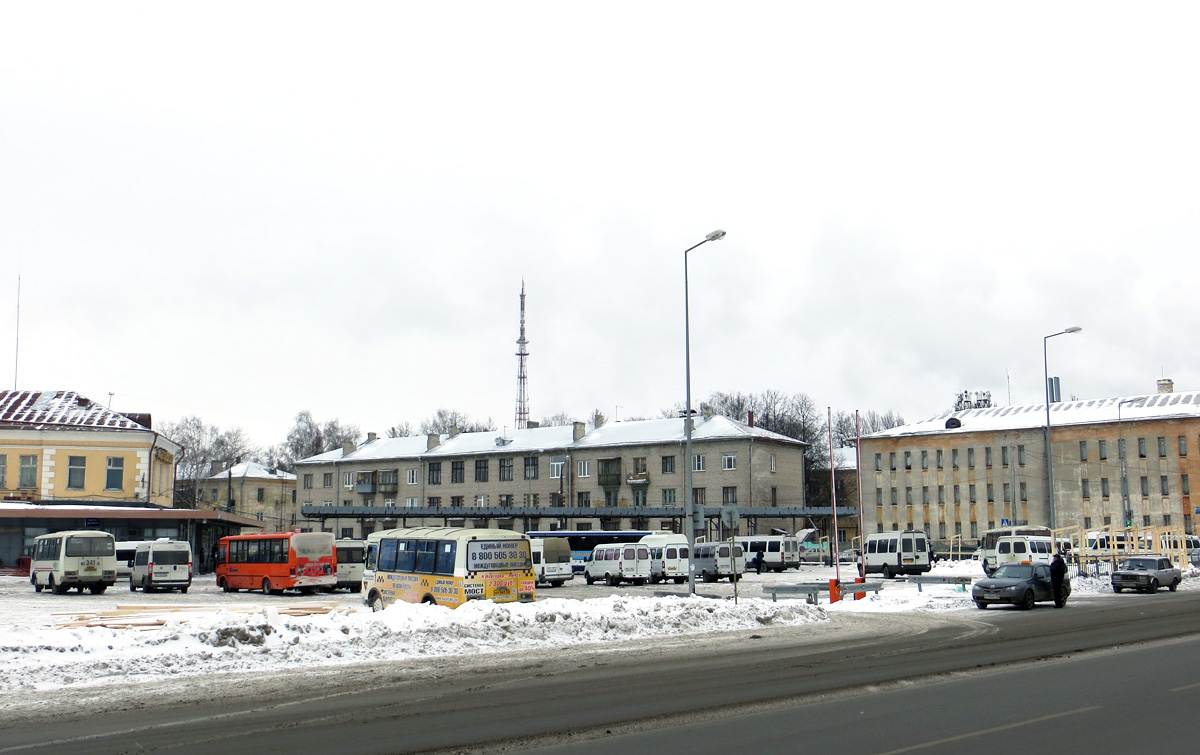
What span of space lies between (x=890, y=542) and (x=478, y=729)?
1767 inches

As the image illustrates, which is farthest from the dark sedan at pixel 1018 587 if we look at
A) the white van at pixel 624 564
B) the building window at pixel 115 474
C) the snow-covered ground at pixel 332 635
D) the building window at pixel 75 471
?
the building window at pixel 75 471

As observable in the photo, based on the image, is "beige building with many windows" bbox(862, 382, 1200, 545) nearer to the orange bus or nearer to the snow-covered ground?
the orange bus

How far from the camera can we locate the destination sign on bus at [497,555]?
24875 millimetres

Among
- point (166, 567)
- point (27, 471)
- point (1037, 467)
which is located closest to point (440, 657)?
point (166, 567)

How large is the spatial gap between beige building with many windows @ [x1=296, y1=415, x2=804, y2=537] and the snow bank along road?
5184 cm

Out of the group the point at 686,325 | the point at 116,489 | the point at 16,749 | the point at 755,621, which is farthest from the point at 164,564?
the point at 16,749

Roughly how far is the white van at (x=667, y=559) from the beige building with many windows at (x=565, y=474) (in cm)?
2166

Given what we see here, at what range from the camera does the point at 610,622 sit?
22.5m

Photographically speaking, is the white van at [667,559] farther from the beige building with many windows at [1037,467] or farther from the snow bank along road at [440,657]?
the beige building with many windows at [1037,467]

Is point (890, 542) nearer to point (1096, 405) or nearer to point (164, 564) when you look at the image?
point (164, 564)

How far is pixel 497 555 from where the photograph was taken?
83.0ft

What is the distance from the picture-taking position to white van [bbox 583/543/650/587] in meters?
51.2

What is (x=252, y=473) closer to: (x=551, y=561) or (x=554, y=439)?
(x=554, y=439)

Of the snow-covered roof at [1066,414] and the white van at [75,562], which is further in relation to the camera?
the snow-covered roof at [1066,414]
